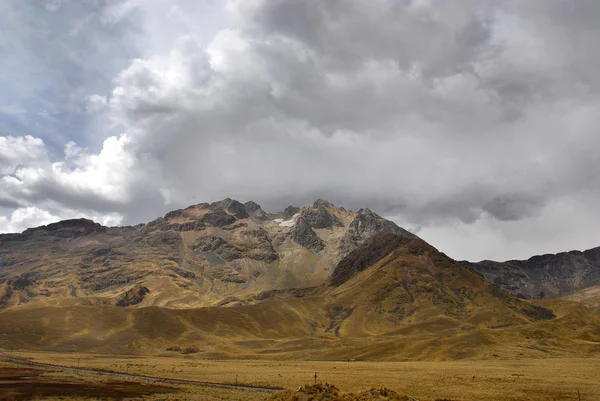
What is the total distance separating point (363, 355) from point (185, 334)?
3472 inches

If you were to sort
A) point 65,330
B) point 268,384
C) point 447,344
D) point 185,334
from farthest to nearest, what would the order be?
1. point 185,334
2. point 65,330
3. point 447,344
4. point 268,384

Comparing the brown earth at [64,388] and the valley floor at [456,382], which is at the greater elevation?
the brown earth at [64,388]

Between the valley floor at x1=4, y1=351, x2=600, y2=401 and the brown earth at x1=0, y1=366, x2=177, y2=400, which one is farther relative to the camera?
the valley floor at x1=4, y1=351, x2=600, y2=401

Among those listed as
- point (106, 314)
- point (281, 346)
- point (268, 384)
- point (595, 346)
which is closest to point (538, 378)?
point (268, 384)

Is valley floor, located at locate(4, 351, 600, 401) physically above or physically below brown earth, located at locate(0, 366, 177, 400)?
below

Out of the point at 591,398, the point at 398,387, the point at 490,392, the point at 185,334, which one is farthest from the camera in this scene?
the point at 185,334

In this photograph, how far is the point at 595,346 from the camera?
13488 cm

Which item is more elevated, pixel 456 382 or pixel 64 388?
pixel 64 388

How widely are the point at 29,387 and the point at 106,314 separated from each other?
508 feet

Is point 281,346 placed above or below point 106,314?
below

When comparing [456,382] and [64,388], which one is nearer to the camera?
[64,388]

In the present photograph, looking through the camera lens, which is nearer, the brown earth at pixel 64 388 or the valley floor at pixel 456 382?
the brown earth at pixel 64 388

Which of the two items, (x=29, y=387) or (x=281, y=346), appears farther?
(x=281, y=346)

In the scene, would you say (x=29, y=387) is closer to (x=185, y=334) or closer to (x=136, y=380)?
(x=136, y=380)
